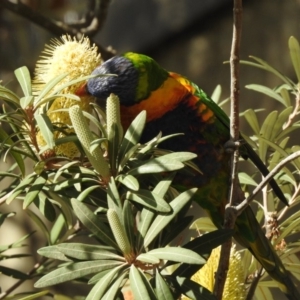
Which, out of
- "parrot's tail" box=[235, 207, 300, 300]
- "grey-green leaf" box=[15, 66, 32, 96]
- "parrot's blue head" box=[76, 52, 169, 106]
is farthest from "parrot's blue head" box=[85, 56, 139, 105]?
"parrot's tail" box=[235, 207, 300, 300]

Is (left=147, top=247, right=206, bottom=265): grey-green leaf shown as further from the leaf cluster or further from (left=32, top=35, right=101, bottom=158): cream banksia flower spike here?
(left=32, top=35, right=101, bottom=158): cream banksia flower spike

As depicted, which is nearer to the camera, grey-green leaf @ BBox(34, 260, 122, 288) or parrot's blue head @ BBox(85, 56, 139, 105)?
grey-green leaf @ BBox(34, 260, 122, 288)

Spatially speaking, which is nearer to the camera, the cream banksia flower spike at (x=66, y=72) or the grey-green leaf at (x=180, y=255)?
the grey-green leaf at (x=180, y=255)

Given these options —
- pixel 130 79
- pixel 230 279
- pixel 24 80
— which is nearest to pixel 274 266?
pixel 230 279

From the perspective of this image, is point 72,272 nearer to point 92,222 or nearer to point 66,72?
point 92,222

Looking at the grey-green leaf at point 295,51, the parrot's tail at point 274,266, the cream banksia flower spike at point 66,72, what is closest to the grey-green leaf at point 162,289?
the cream banksia flower spike at point 66,72

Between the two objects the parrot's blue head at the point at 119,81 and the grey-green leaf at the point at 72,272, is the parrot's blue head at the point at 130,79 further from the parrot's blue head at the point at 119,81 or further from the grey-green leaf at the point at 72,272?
the grey-green leaf at the point at 72,272

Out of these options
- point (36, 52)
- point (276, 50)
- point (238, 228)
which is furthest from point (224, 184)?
point (36, 52)

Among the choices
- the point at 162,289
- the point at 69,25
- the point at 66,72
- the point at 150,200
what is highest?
the point at 69,25

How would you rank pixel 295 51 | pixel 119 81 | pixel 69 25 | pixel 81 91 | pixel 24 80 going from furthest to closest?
pixel 69 25 < pixel 295 51 < pixel 119 81 < pixel 81 91 < pixel 24 80

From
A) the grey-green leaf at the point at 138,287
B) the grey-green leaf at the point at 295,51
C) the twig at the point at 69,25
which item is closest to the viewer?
the grey-green leaf at the point at 138,287

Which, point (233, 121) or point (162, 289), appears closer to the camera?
point (162, 289)

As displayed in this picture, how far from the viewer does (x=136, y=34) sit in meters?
2.57

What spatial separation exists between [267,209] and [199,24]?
1.49 m
